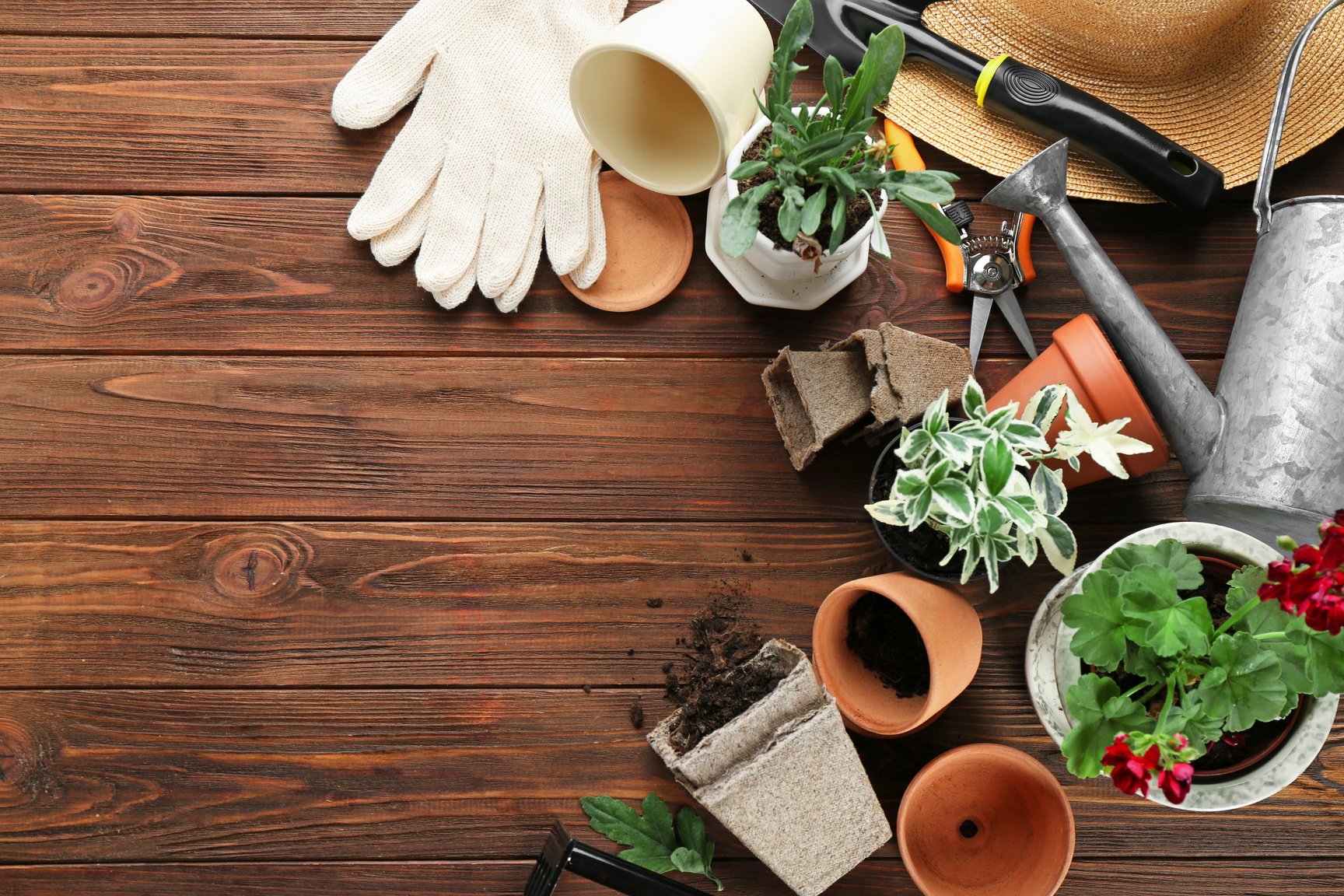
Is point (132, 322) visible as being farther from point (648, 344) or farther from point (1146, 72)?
point (1146, 72)

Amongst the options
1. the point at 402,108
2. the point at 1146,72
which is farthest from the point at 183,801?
the point at 1146,72

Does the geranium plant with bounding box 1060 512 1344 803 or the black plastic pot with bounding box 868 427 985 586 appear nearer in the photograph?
the geranium plant with bounding box 1060 512 1344 803

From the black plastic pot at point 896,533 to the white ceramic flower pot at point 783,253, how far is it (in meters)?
0.19

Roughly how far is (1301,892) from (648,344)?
95 cm

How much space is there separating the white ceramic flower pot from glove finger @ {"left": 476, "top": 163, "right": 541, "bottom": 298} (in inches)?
9.9

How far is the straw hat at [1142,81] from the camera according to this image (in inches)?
38.3

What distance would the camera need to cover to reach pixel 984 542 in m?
0.76

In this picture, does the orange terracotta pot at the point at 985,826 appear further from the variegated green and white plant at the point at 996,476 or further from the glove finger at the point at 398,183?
the glove finger at the point at 398,183

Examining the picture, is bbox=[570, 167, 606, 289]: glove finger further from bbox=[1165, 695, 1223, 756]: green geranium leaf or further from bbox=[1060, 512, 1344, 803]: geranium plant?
bbox=[1165, 695, 1223, 756]: green geranium leaf

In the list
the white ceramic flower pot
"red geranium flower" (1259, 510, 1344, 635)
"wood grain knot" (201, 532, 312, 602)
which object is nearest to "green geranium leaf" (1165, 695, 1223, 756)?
"red geranium flower" (1259, 510, 1344, 635)

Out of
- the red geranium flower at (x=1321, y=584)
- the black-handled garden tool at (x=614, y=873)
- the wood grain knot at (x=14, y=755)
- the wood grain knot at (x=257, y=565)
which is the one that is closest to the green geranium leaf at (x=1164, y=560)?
the red geranium flower at (x=1321, y=584)

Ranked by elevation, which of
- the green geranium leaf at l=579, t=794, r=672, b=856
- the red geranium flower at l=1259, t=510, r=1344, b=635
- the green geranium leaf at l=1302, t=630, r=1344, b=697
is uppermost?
the red geranium flower at l=1259, t=510, r=1344, b=635

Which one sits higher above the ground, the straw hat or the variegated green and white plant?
the straw hat

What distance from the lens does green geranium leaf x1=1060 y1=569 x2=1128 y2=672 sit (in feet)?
2.30
